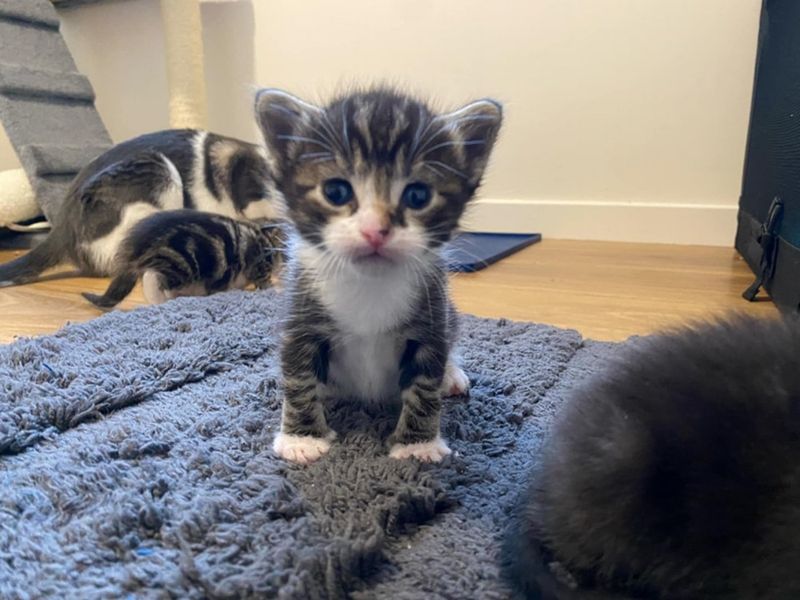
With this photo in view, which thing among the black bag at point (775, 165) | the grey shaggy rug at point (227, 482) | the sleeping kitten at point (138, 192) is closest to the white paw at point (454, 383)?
the grey shaggy rug at point (227, 482)

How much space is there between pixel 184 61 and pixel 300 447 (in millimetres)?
2595

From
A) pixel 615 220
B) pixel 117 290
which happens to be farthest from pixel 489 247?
pixel 117 290

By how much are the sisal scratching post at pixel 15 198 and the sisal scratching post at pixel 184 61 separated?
699 mm

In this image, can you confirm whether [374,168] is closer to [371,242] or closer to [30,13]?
[371,242]

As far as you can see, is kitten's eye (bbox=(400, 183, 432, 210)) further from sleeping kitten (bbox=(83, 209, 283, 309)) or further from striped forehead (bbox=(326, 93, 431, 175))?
sleeping kitten (bbox=(83, 209, 283, 309))

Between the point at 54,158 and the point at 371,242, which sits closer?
the point at 371,242

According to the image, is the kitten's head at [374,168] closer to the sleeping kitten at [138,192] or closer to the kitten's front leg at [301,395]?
the kitten's front leg at [301,395]

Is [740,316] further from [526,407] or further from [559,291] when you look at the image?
[559,291]

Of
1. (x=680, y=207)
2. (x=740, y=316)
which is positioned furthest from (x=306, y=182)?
(x=680, y=207)

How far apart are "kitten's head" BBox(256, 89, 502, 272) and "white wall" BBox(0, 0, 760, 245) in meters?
1.68

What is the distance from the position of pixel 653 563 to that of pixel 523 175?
2627 millimetres

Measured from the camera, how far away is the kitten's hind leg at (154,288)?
1979 mm

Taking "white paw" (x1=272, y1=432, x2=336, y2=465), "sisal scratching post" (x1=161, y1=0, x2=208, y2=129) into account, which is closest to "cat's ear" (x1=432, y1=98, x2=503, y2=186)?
"white paw" (x1=272, y1=432, x2=336, y2=465)

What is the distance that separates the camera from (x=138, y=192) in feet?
8.25
